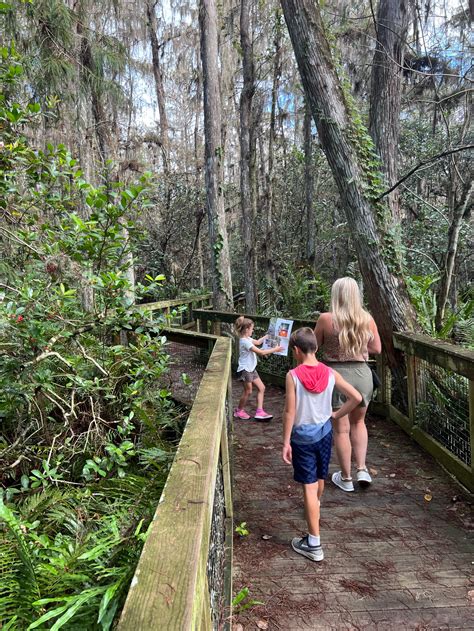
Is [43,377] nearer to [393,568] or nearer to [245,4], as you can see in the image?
[393,568]

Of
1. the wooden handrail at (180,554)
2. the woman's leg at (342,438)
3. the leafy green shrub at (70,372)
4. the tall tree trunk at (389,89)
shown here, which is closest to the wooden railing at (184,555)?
the wooden handrail at (180,554)

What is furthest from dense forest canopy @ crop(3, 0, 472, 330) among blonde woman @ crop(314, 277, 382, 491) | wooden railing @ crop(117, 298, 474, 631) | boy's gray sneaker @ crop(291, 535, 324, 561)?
boy's gray sneaker @ crop(291, 535, 324, 561)

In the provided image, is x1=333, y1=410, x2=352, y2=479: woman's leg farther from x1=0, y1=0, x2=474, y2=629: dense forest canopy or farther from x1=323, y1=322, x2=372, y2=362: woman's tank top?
x1=0, y1=0, x2=474, y2=629: dense forest canopy

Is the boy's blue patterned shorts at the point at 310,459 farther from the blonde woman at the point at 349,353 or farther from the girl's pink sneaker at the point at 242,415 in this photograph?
the girl's pink sneaker at the point at 242,415

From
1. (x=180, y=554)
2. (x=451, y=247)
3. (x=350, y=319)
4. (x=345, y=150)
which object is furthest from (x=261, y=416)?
(x=180, y=554)

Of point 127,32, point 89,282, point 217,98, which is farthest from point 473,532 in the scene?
point 127,32

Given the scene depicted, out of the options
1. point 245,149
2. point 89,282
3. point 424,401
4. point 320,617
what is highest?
point 245,149

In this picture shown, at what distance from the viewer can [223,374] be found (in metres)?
3.16

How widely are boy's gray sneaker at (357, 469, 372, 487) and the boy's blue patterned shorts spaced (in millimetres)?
983

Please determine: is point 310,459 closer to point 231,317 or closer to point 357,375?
point 357,375

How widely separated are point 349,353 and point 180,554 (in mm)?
2949

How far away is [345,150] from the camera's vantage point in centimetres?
570

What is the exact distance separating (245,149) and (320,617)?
11.7 m

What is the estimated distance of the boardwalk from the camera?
8.14ft
